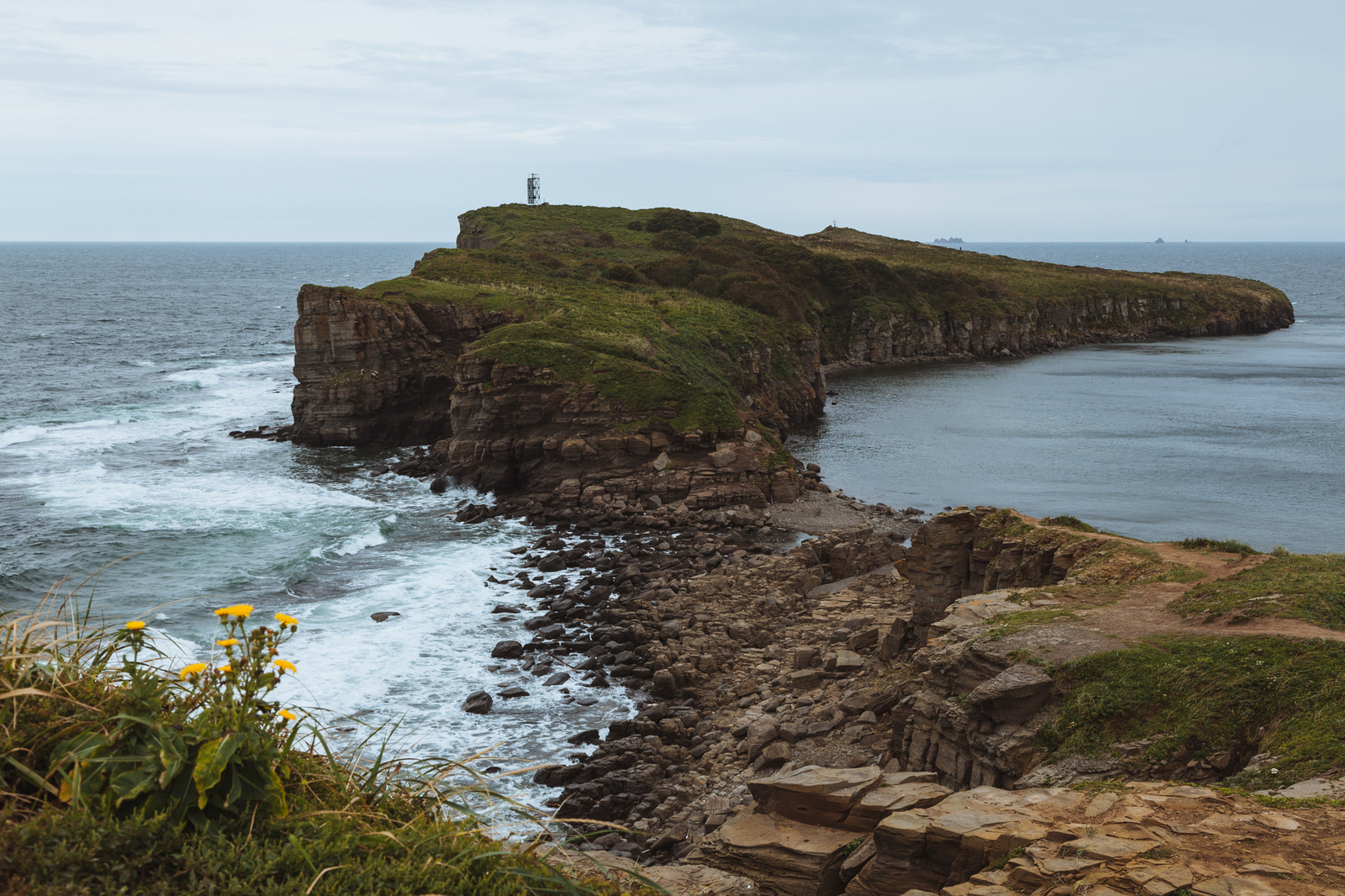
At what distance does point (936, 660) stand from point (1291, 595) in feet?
20.7

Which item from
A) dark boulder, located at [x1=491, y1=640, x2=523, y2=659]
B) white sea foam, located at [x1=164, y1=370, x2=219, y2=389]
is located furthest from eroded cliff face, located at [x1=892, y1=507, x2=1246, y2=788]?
white sea foam, located at [x1=164, y1=370, x2=219, y2=389]

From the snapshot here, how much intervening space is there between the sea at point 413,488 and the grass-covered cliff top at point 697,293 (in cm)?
816

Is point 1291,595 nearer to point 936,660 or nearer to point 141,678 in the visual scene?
point 936,660

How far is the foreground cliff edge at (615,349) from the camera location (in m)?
41.8

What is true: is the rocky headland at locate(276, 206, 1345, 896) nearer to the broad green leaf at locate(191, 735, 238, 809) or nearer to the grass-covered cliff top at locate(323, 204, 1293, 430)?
the grass-covered cliff top at locate(323, 204, 1293, 430)

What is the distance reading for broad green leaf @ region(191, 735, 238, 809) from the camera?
5238mm

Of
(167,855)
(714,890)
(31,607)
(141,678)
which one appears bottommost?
(31,607)

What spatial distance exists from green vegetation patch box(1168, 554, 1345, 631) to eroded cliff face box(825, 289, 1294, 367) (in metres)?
71.3

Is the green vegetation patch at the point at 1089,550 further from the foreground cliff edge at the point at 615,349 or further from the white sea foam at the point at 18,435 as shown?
the white sea foam at the point at 18,435

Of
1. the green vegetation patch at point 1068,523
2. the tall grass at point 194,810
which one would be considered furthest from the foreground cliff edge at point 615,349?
the tall grass at point 194,810

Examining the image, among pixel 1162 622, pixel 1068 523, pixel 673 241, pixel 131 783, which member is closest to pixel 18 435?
pixel 1068 523

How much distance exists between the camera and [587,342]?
1887 inches

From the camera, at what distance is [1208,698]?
12523 millimetres

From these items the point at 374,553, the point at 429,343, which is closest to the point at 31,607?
the point at 374,553
